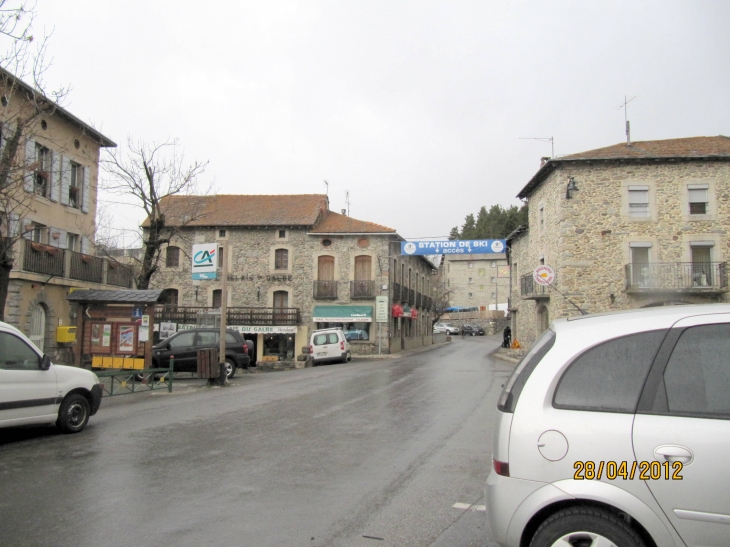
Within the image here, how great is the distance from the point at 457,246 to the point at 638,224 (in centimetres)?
815

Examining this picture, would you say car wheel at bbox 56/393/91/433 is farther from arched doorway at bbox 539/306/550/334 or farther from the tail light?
arched doorway at bbox 539/306/550/334

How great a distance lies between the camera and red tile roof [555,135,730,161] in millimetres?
26391

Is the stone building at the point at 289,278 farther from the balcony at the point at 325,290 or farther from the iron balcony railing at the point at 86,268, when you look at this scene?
the iron balcony railing at the point at 86,268

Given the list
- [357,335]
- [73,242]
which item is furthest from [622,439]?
[357,335]

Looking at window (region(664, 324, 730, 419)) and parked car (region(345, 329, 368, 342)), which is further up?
window (region(664, 324, 730, 419))

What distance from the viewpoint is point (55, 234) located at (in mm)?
22344

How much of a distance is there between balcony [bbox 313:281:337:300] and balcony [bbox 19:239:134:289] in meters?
12.6

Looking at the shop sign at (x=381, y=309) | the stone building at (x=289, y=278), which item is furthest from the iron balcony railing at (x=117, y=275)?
the shop sign at (x=381, y=309)

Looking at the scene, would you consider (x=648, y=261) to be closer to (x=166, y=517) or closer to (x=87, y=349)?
(x=87, y=349)

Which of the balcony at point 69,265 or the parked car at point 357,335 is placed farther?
the parked car at point 357,335

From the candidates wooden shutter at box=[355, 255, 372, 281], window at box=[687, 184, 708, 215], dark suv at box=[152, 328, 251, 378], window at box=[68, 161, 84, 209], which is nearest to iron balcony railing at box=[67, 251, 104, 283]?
window at box=[68, 161, 84, 209]

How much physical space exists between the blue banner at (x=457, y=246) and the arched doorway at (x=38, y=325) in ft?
55.0

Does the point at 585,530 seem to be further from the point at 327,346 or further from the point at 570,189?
the point at 327,346

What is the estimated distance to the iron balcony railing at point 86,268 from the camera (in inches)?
882
